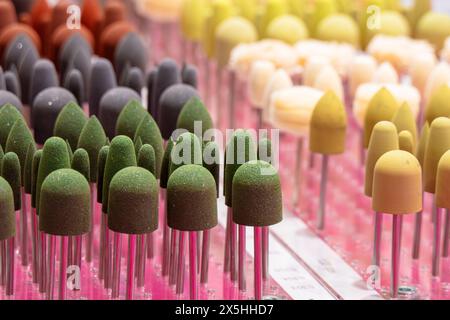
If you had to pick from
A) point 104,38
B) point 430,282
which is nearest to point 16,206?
point 430,282

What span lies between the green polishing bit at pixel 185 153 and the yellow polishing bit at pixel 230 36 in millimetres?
939

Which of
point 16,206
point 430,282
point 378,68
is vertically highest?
point 378,68

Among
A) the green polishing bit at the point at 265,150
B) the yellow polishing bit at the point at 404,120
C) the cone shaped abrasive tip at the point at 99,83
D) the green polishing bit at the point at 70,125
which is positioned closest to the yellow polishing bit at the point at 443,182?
the yellow polishing bit at the point at 404,120

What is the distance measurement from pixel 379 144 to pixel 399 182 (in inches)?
5.1

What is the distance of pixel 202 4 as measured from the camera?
3262 mm

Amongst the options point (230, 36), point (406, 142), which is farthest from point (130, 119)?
point (230, 36)

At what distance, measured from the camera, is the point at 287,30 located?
9.90ft

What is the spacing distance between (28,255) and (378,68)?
89 cm

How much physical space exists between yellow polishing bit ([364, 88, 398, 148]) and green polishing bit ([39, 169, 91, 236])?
0.71 meters

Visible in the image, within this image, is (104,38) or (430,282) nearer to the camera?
(430,282)

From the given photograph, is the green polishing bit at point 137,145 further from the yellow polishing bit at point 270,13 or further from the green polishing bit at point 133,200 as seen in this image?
the yellow polishing bit at point 270,13

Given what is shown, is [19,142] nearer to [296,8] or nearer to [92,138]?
[92,138]
